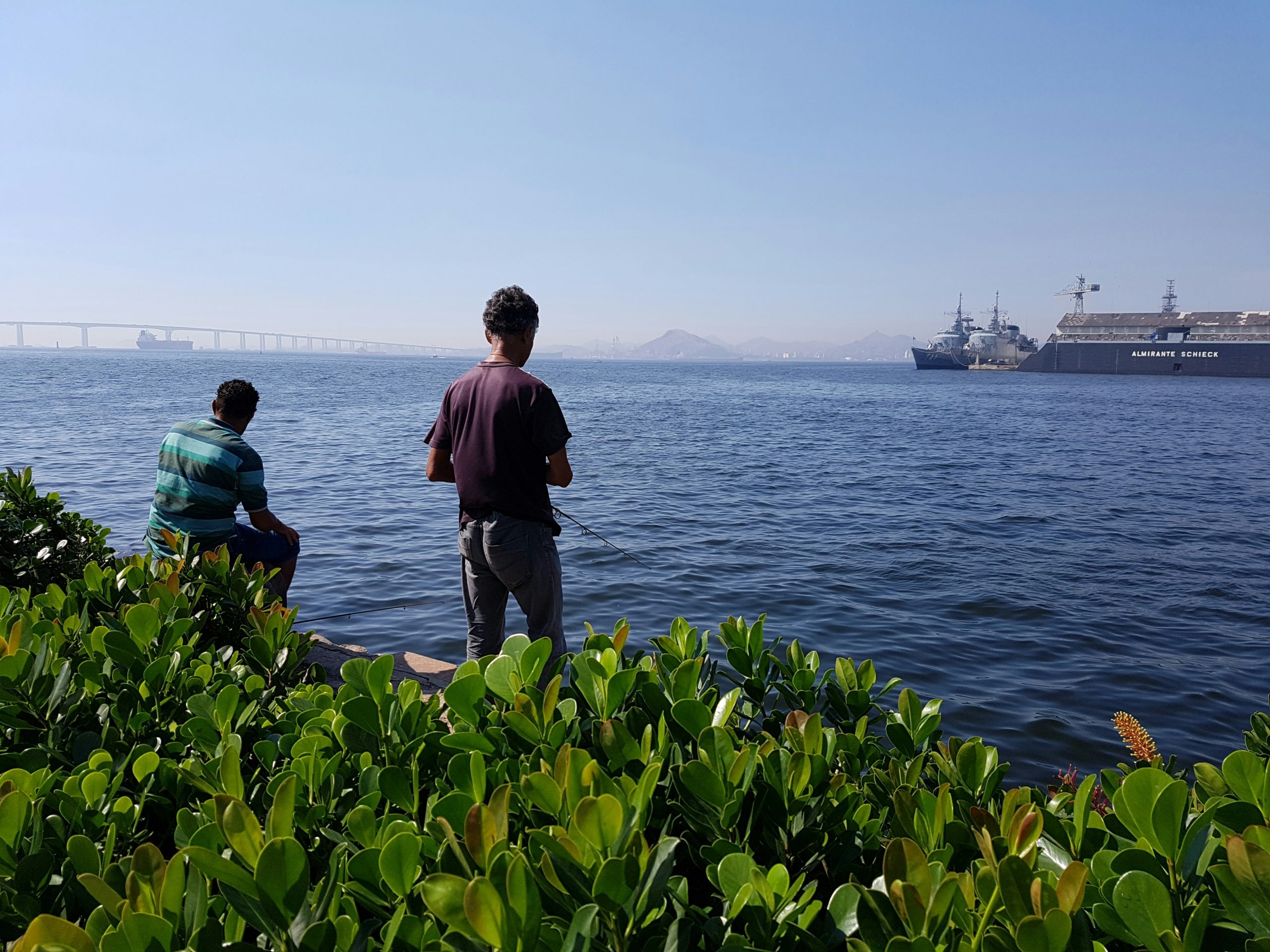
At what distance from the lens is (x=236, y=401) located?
5125 mm

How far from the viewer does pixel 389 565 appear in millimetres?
10062

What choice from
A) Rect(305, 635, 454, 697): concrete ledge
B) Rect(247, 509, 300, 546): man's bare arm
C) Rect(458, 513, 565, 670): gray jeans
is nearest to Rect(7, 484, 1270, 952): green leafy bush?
Rect(458, 513, 565, 670): gray jeans

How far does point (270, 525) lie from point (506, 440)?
234 centimetres

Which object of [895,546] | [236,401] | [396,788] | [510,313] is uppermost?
[510,313]

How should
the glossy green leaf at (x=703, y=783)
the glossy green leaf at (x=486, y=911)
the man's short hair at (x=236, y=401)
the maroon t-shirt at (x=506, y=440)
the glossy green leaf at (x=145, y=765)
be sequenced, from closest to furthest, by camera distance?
the glossy green leaf at (x=486, y=911)
the glossy green leaf at (x=703, y=783)
the glossy green leaf at (x=145, y=765)
the maroon t-shirt at (x=506, y=440)
the man's short hair at (x=236, y=401)

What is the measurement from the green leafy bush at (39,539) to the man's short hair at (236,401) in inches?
40.5

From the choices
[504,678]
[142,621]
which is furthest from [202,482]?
[504,678]

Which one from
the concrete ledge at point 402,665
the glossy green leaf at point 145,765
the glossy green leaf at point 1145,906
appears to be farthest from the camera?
the concrete ledge at point 402,665

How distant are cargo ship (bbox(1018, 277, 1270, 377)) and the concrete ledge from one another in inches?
3692

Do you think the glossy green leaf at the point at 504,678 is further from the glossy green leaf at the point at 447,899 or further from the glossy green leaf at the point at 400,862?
the glossy green leaf at the point at 447,899

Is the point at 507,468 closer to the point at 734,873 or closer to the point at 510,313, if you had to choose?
the point at 510,313

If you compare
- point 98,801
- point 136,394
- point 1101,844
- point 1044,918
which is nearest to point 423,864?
point 98,801

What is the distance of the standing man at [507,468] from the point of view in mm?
4039

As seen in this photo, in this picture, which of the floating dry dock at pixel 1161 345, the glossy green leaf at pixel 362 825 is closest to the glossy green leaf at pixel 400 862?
the glossy green leaf at pixel 362 825
